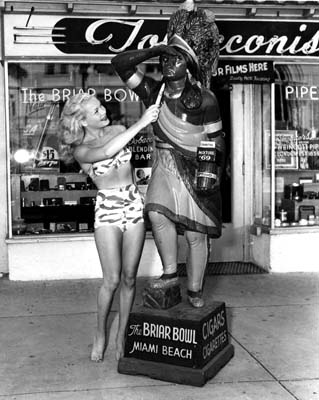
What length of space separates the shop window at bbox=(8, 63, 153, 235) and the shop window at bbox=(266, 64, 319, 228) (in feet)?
5.57

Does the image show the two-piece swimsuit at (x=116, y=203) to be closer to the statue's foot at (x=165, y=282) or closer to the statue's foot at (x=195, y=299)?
the statue's foot at (x=165, y=282)

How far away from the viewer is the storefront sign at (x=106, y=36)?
7.61 m

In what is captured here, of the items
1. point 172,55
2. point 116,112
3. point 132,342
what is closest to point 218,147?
point 172,55

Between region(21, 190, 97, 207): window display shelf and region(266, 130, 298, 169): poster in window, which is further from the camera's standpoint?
region(266, 130, 298, 169): poster in window

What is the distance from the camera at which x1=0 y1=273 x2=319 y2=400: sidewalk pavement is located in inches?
178

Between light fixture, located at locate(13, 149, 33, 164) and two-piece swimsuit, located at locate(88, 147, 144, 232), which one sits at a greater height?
light fixture, located at locate(13, 149, 33, 164)

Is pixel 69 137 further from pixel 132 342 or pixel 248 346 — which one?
pixel 248 346

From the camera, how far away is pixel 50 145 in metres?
8.19

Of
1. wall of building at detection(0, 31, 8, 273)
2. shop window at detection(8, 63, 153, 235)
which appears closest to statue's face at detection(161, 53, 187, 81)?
shop window at detection(8, 63, 153, 235)

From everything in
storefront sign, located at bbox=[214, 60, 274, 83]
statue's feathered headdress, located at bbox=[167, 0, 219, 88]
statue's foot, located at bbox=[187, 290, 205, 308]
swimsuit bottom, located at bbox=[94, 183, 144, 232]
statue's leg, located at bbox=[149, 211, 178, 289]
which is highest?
storefront sign, located at bbox=[214, 60, 274, 83]

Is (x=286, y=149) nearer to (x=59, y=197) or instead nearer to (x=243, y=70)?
(x=243, y=70)

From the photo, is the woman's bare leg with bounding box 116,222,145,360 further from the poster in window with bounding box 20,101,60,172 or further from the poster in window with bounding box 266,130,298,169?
the poster in window with bounding box 266,130,298,169

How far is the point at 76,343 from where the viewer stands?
5.60 meters

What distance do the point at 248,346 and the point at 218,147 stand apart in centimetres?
177
